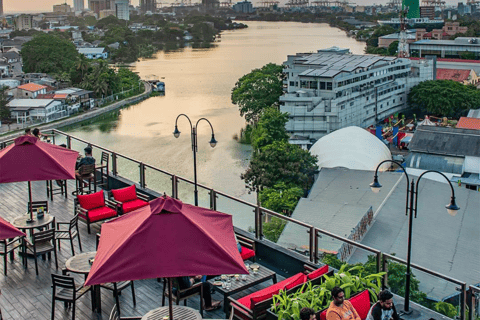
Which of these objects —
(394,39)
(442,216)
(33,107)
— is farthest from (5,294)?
(394,39)

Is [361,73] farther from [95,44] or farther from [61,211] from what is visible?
[95,44]

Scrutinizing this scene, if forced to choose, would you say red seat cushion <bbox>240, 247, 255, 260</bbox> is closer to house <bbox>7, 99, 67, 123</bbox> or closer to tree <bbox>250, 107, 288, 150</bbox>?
tree <bbox>250, 107, 288, 150</bbox>

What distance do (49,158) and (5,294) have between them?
1778mm

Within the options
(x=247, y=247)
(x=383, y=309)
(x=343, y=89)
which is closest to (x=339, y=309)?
(x=383, y=309)

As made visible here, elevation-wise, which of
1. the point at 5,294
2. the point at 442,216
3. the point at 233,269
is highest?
the point at 233,269

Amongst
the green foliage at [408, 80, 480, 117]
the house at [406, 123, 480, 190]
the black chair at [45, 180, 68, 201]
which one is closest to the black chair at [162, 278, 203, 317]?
the black chair at [45, 180, 68, 201]

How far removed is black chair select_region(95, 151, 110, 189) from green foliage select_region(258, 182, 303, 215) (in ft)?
40.1

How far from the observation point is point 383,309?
4824 mm

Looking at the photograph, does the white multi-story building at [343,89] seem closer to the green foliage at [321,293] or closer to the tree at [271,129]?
the tree at [271,129]

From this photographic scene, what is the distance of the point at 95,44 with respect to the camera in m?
97.3

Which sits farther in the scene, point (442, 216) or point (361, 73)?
point (361, 73)

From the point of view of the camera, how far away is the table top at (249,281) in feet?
19.0

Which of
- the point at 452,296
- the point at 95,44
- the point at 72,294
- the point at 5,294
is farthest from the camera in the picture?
the point at 95,44

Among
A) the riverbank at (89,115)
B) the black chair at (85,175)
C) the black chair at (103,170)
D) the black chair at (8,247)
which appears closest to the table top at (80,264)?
the black chair at (8,247)
